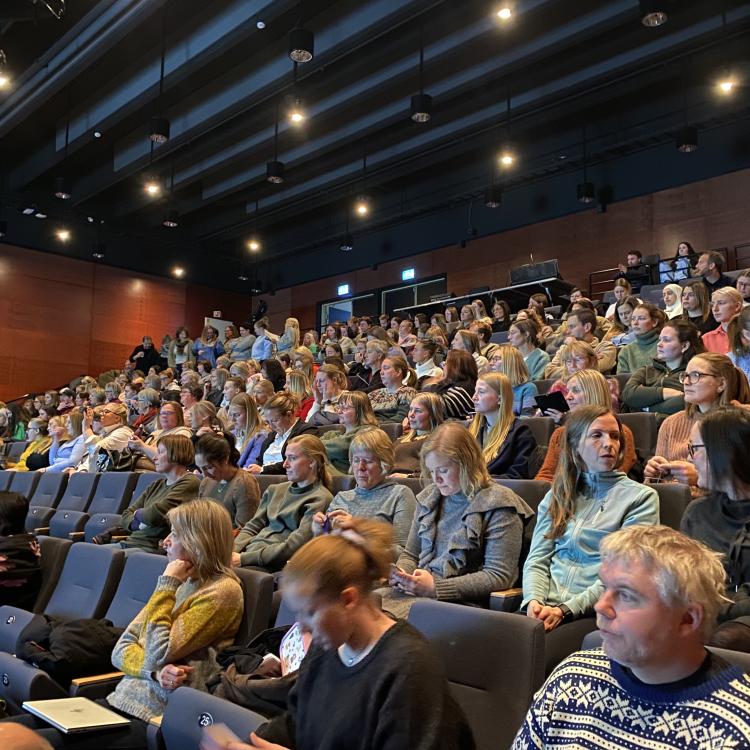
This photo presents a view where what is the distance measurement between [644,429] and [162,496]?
89.7 inches

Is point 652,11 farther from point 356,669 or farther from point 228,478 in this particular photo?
point 356,669

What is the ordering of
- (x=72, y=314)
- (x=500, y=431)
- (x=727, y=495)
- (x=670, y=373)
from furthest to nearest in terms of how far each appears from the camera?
(x=72, y=314) < (x=670, y=373) < (x=500, y=431) < (x=727, y=495)

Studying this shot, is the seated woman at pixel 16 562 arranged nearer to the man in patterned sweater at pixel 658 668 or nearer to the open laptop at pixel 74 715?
the open laptop at pixel 74 715

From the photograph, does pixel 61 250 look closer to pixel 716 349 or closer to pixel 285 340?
pixel 285 340

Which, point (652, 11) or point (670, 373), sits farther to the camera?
point (652, 11)

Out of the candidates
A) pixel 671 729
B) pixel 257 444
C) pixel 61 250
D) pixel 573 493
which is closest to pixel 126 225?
pixel 61 250

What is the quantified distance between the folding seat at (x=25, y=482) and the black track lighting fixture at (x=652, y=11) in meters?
5.91

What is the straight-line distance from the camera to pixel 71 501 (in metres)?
4.57

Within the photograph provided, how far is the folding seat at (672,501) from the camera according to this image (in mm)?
2225

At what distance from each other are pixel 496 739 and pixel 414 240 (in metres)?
11.7

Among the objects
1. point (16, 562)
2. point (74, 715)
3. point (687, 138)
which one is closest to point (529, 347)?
point (16, 562)

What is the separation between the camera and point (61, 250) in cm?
1258

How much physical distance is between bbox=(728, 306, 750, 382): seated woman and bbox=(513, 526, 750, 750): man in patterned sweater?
8.49ft

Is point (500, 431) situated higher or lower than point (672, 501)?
higher
